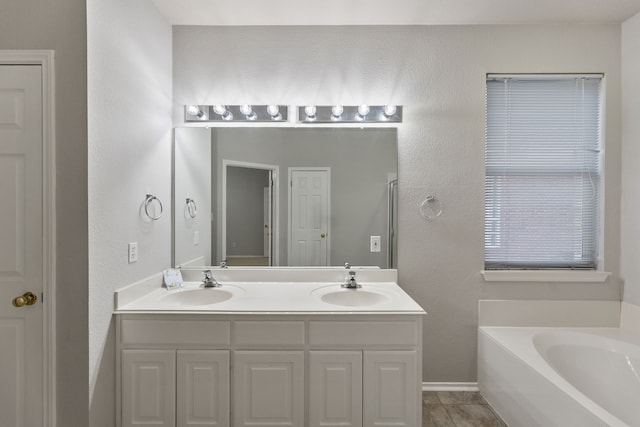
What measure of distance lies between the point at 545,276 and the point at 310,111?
2.04 metres

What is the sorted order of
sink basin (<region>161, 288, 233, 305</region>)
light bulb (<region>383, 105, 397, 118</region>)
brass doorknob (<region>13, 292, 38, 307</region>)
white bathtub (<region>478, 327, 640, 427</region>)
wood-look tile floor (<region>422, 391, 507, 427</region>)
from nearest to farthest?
1. brass doorknob (<region>13, 292, 38, 307</region>)
2. white bathtub (<region>478, 327, 640, 427</region>)
3. wood-look tile floor (<region>422, 391, 507, 427</region>)
4. sink basin (<region>161, 288, 233, 305</region>)
5. light bulb (<region>383, 105, 397, 118</region>)

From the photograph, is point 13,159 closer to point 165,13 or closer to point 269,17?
point 165,13

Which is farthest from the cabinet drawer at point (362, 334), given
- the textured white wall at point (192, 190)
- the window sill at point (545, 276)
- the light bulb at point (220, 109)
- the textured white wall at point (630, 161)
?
the textured white wall at point (630, 161)

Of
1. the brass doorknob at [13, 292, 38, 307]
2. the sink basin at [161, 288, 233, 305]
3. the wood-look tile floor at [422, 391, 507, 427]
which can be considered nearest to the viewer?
the brass doorknob at [13, 292, 38, 307]

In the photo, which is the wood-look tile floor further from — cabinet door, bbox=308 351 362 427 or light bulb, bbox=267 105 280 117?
light bulb, bbox=267 105 280 117

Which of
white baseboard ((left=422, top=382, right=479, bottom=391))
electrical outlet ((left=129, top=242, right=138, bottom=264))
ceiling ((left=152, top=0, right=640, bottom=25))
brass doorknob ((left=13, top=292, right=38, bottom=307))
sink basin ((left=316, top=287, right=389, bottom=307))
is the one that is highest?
ceiling ((left=152, top=0, right=640, bottom=25))

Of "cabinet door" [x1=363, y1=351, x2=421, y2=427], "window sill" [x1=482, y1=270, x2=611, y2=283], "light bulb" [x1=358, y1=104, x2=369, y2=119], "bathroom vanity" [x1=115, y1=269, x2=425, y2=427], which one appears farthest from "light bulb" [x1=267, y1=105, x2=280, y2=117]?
"window sill" [x1=482, y1=270, x2=611, y2=283]

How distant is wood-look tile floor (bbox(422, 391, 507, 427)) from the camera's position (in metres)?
2.03

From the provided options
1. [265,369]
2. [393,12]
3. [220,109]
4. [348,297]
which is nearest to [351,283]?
[348,297]

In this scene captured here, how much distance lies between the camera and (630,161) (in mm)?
2273

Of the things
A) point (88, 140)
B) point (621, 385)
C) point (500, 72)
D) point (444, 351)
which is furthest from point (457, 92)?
point (88, 140)

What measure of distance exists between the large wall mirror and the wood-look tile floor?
0.96 meters

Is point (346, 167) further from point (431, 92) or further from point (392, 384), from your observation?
point (392, 384)

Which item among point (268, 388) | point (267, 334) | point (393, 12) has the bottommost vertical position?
point (268, 388)
